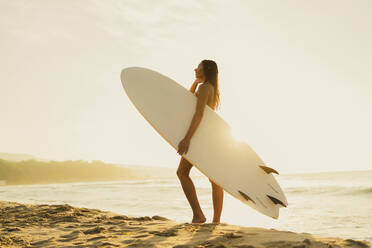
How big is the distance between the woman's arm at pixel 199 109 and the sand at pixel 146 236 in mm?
838

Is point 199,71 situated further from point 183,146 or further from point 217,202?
point 217,202

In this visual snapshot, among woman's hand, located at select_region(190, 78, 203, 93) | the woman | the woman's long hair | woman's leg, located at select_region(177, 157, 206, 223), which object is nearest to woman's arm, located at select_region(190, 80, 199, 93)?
woman's hand, located at select_region(190, 78, 203, 93)

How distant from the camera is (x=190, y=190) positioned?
9.61 ft

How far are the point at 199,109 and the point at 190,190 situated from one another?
0.76 meters

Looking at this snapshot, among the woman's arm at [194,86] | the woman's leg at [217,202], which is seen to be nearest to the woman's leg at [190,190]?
the woman's leg at [217,202]

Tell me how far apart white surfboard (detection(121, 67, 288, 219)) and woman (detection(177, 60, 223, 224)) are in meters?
0.11

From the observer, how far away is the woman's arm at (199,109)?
9.50ft

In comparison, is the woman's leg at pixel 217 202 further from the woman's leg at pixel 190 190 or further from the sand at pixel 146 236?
the sand at pixel 146 236

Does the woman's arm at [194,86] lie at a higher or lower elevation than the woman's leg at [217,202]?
higher

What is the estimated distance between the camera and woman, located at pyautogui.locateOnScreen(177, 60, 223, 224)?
2.90 metres

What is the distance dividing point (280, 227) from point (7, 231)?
3.56 metres

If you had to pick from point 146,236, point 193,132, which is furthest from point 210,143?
point 146,236

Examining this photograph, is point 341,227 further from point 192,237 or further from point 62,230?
point 62,230

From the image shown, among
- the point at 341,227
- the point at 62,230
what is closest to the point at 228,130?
the point at 62,230
